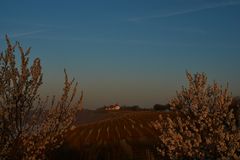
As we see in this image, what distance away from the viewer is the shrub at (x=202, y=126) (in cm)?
1443

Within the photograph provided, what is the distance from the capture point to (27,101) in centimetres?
1141

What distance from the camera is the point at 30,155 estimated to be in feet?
39.0

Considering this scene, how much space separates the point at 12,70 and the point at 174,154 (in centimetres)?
699

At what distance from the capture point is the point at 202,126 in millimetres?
14781

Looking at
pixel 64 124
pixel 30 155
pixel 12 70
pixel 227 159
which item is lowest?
pixel 227 159

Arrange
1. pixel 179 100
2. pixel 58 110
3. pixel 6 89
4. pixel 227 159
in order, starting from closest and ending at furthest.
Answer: pixel 6 89, pixel 58 110, pixel 227 159, pixel 179 100

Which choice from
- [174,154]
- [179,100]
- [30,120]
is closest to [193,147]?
[174,154]

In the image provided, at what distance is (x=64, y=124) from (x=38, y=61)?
6.71 feet

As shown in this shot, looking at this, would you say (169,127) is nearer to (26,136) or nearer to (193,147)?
(193,147)

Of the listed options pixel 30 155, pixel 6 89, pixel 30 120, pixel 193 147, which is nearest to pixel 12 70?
pixel 6 89

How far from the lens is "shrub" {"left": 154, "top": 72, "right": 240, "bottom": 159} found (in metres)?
14.4

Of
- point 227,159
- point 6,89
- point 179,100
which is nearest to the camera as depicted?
point 6,89

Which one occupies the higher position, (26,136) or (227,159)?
(26,136)

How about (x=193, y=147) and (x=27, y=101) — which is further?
(x=193, y=147)
